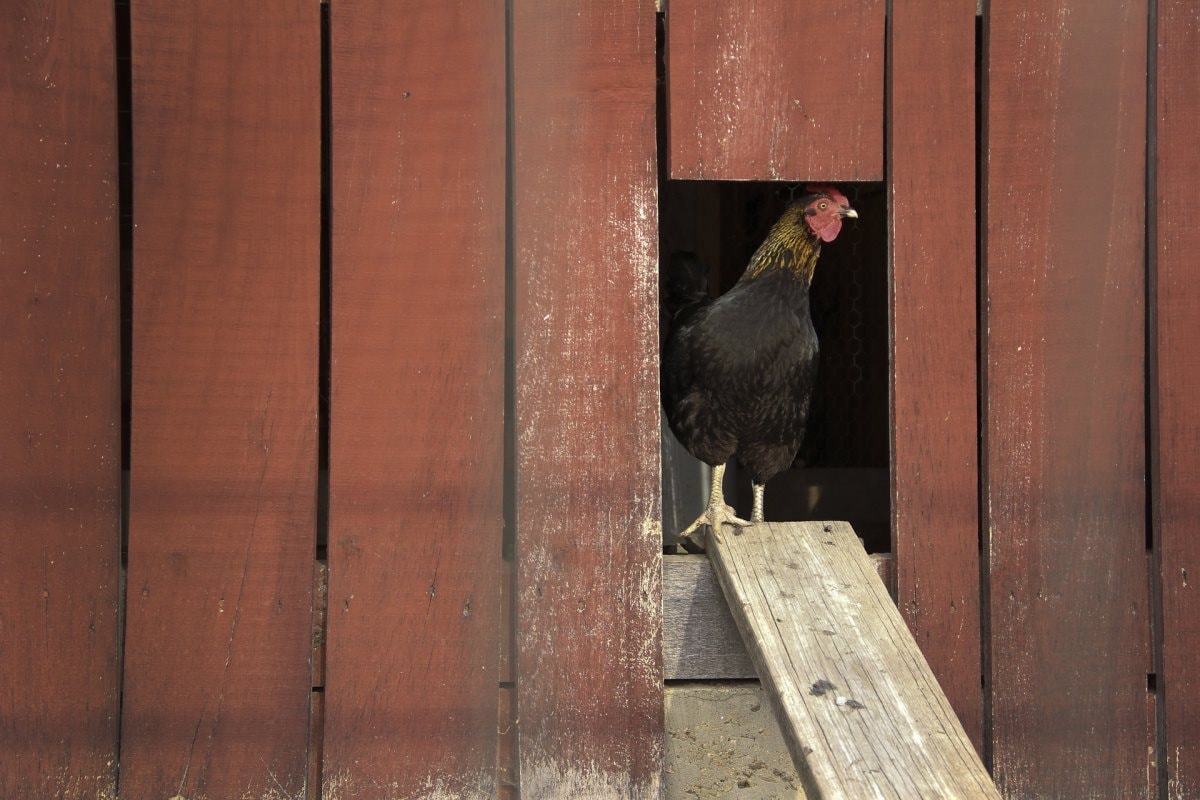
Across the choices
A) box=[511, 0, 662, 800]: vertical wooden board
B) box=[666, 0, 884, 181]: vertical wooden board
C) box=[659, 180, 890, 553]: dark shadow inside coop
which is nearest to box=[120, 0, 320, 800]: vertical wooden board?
box=[511, 0, 662, 800]: vertical wooden board

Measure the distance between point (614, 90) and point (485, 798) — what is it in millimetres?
1467

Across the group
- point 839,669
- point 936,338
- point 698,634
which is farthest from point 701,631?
point 936,338

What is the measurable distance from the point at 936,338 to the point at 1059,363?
10.5 inches

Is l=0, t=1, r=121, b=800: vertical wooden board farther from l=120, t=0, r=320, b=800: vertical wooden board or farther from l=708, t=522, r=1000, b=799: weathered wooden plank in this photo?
l=708, t=522, r=1000, b=799: weathered wooden plank

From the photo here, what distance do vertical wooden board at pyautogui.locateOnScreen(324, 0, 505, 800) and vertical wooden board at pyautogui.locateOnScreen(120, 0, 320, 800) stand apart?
8cm

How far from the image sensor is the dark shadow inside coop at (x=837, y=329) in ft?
14.8

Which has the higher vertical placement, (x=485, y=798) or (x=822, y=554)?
(x=822, y=554)

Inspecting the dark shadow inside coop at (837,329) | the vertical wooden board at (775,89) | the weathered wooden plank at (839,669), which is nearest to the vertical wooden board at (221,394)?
the vertical wooden board at (775,89)

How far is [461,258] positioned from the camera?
2227 millimetres

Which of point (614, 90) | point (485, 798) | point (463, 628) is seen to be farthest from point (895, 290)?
point (485, 798)

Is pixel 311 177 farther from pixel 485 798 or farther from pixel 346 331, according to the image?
pixel 485 798

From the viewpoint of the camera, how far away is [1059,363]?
235cm

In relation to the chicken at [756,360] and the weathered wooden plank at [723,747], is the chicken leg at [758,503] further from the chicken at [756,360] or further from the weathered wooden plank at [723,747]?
the weathered wooden plank at [723,747]

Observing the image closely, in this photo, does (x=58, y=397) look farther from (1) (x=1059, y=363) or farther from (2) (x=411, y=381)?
(1) (x=1059, y=363)
